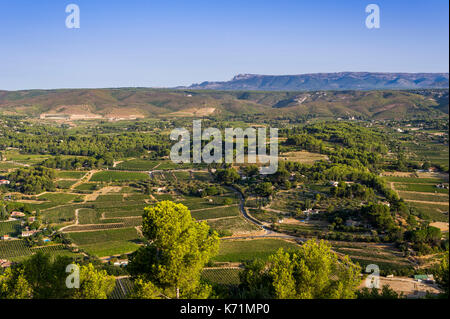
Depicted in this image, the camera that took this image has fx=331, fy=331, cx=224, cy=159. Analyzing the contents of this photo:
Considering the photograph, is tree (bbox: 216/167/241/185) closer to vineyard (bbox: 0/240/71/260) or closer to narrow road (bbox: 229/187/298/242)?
narrow road (bbox: 229/187/298/242)

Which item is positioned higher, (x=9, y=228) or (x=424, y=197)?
(x=424, y=197)

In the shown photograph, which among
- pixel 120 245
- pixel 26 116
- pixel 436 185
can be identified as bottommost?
pixel 120 245

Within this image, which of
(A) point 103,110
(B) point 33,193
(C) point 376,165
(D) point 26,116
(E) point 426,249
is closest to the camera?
(E) point 426,249

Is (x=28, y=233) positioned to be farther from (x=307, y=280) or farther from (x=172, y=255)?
(x=307, y=280)

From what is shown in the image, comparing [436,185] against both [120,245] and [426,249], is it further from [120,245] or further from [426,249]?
[120,245]

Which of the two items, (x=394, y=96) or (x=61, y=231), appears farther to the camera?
(x=394, y=96)

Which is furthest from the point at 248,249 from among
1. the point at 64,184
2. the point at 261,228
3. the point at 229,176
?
the point at 64,184

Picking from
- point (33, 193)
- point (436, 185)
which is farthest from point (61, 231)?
point (436, 185)
